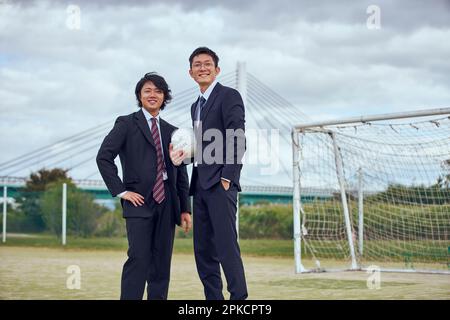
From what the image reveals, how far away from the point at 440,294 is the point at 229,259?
321 cm

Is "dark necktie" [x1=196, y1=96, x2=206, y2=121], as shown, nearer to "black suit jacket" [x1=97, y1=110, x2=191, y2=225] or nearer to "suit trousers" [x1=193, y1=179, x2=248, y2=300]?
"black suit jacket" [x1=97, y1=110, x2=191, y2=225]

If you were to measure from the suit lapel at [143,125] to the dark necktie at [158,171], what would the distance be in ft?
0.09

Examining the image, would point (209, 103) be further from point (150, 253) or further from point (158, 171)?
point (150, 253)

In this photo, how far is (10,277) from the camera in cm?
833

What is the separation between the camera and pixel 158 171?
409 centimetres

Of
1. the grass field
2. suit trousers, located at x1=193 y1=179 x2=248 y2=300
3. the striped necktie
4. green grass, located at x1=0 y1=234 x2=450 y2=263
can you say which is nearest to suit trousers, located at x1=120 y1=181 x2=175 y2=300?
the striped necktie

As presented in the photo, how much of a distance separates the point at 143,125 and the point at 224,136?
51cm

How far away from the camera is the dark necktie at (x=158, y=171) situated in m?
4.04

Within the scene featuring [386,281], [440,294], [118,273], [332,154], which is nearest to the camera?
[440,294]

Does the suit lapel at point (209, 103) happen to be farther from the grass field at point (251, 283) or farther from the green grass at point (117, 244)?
the green grass at point (117, 244)

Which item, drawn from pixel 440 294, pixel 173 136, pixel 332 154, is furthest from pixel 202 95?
pixel 332 154

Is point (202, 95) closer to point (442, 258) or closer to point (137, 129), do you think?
point (137, 129)

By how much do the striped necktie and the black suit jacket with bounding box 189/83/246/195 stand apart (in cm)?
17

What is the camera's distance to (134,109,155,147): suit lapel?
4.10 metres
